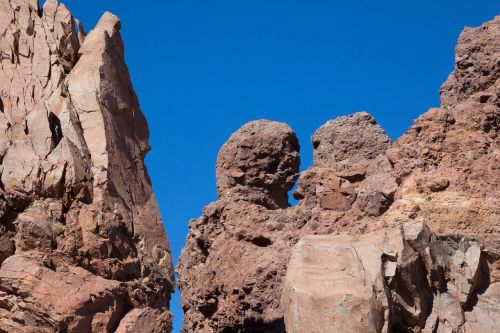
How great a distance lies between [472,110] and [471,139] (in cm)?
71

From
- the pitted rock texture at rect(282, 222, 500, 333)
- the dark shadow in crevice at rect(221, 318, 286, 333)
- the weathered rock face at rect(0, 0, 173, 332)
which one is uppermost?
the weathered rock face at rect(0, 0, 173, 332)

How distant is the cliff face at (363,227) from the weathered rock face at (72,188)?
1388 millimetres

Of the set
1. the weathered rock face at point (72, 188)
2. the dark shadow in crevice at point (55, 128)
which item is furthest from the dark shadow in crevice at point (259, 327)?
the dark shadow in crevice at point (55, 128)

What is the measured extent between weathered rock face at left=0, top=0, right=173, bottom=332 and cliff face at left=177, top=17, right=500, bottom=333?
54.7 inches

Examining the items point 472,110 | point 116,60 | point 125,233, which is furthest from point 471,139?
point 116,60

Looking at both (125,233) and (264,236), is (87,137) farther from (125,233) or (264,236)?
(264,236)

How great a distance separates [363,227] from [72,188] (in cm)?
578

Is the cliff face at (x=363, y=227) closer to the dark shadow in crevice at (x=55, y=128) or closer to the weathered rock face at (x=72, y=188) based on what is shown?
the weathered rock face at (x=72, y=188)

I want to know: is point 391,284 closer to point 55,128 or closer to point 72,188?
point 72,188

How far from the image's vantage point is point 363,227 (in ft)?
66.5

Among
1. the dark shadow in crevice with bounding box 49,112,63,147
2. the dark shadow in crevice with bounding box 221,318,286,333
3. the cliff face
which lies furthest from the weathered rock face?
the dark shadow in crevice with bounding box 221,318,286,333

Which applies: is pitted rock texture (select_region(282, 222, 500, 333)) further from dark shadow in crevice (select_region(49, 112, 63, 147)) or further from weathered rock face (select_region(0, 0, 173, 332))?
dark shadow in crevice (select_region(49, 112, 63, 147))

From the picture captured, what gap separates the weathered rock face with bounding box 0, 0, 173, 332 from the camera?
20.7 metres

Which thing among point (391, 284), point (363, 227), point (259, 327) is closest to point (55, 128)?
point (259, 327)
